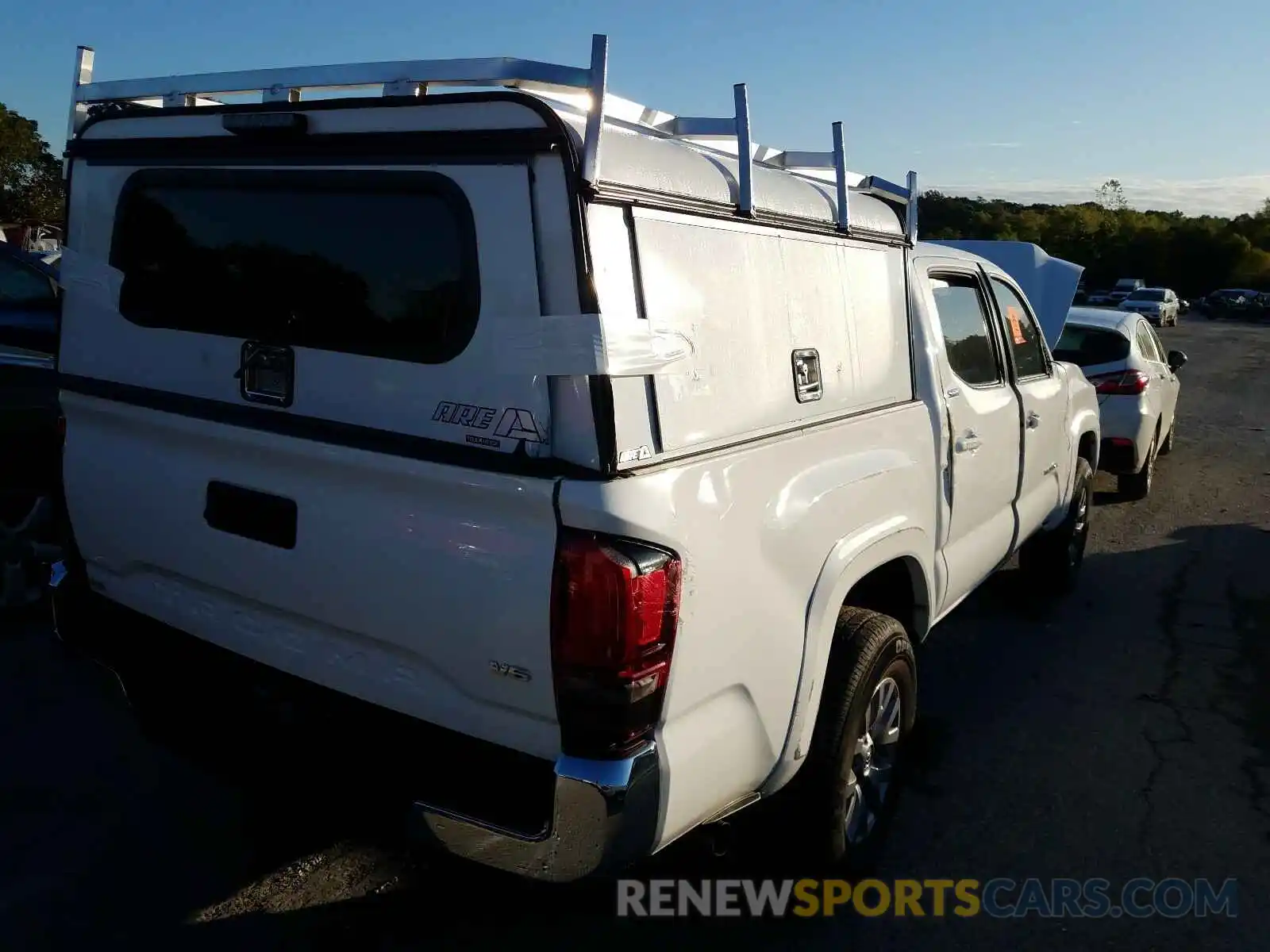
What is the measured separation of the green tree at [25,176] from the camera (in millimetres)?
46312

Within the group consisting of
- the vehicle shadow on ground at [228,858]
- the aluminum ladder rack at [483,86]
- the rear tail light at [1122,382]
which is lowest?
the vehicle shadow on ground at [228,858]

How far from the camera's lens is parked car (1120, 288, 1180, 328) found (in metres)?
42.2

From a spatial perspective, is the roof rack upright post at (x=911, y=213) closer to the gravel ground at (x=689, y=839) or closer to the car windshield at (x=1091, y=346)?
the gravel ground at (x=689, y=839)

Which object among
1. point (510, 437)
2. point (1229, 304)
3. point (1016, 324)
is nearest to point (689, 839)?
point (510, 437)

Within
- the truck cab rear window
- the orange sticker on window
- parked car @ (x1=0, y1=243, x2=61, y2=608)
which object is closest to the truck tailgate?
the truck cab rear window

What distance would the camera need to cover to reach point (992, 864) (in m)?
3.51

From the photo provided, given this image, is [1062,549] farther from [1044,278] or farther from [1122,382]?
[1122,382]

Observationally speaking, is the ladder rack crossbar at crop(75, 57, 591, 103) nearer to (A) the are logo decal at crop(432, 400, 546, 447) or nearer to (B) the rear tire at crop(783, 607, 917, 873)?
(A) the are logo decal at crop(432, 400, 546, 447)

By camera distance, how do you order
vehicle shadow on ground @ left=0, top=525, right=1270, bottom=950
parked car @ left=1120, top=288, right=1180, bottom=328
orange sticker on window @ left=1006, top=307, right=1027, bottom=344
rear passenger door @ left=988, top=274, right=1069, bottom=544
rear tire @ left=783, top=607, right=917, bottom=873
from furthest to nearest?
parked car @ left=1120, top=288, right=1180, bottom=328, orange sticker on window @ left=1006, top=307, right=1027, bottom=344, rear passenger door @ left=988, top=274, right=1069, bottom=544, rear tire @ left=783, top=607, right=917, bottom=873, vehicle shadow on ground @ left=0, top=525, right=1270, bottom=950

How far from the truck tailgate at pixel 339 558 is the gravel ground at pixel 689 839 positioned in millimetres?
330

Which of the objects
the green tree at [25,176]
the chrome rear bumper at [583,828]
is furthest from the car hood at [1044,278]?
the green tree at [25,176]

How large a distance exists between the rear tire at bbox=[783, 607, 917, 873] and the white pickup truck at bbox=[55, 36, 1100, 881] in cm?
1

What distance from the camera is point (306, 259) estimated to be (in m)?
2.73

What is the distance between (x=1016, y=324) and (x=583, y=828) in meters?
3.70
